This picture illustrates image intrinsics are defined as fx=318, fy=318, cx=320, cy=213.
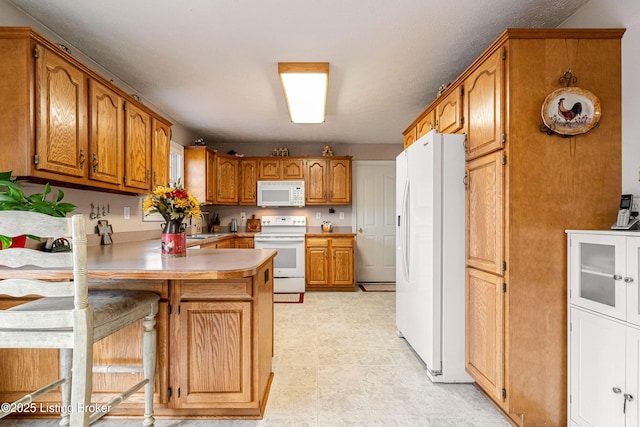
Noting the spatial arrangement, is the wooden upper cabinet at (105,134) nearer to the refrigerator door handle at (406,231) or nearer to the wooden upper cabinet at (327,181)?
the refrigerator door handle at (406,231)

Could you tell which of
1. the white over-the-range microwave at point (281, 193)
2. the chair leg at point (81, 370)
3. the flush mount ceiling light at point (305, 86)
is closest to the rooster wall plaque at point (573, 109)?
the flush mount ceiling light at point (305, 86)

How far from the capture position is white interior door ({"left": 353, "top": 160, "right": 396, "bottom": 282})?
554 centimetres

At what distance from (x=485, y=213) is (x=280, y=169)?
376cm

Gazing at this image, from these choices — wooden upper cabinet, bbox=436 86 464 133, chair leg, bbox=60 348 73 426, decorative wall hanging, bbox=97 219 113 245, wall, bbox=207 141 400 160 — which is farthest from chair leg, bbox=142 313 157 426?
wall, bbox=207 141 400 160

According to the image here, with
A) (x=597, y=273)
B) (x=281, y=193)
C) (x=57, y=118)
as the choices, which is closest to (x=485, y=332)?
(x=597, y=273)

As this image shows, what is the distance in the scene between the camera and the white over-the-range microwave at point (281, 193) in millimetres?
5195

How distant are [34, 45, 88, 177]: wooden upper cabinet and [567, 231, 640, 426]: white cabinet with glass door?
9.30 feet

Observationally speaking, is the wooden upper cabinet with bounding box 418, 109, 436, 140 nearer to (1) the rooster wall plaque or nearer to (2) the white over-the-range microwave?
(1) the rooster wall plaque

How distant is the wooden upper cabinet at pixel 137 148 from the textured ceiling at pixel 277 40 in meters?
0.42

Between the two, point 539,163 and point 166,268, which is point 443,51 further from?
point 166,268

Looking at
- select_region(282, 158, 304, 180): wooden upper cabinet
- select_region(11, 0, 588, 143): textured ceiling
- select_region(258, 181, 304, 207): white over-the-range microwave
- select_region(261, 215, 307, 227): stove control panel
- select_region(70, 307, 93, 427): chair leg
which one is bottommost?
select_region(70, 307, 93, 427): chair leg

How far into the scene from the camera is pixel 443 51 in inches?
96.3

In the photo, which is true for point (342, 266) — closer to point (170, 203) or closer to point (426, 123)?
point (426, 123)

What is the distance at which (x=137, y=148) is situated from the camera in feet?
8.86
